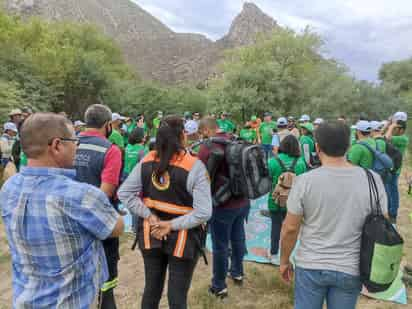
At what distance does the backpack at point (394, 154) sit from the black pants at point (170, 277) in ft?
14.4

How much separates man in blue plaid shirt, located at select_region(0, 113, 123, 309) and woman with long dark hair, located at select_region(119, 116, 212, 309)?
2.32 feet

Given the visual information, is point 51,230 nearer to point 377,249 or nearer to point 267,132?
point 377,249

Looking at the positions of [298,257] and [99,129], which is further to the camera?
[99,129]

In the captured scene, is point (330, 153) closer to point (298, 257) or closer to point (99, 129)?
point (298, 257)

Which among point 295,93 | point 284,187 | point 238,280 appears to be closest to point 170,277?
point 284,187

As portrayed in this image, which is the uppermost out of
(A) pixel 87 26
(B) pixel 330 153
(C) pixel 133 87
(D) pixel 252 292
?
(A) pixel 87 26

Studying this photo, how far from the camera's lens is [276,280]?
3.84 metres

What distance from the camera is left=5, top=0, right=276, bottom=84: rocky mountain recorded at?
245 feet

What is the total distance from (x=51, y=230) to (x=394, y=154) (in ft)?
18.1

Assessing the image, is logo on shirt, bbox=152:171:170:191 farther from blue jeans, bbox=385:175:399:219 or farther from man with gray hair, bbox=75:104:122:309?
blue jeans, bbox=385:175:399:219

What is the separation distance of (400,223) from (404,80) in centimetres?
4072

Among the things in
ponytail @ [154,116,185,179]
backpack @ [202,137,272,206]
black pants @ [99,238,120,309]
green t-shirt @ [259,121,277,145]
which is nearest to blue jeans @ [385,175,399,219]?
backpack @ [202,137,272,206]

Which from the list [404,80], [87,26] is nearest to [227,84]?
[87,26]

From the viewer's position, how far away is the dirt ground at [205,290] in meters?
3.39
